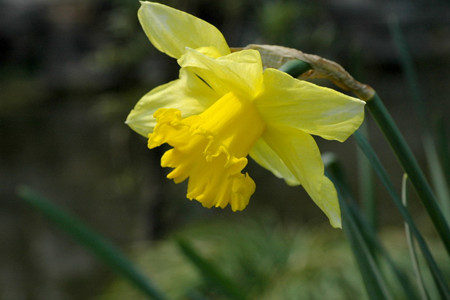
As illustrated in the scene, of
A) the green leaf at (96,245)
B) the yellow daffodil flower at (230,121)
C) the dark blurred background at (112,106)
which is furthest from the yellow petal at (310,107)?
the dark blurred background at (112,106)

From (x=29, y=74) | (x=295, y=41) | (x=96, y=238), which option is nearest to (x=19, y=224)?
(x=29, y=74)

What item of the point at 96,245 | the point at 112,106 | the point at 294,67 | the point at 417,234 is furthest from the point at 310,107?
the point at 112,106

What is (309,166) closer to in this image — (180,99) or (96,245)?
(180,99)

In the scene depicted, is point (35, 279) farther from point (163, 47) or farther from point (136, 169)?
point (163, 47)

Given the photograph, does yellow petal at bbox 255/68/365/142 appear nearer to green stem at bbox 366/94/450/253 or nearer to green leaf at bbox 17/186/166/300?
green stem at bbox 366/94/450/253

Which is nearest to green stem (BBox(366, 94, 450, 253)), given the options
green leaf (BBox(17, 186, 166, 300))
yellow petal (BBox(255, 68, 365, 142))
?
yellow petal (BBox(255, 68, 365, 142))

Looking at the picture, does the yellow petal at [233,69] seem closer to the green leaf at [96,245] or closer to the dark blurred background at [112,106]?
the green leaf at [96,245]
